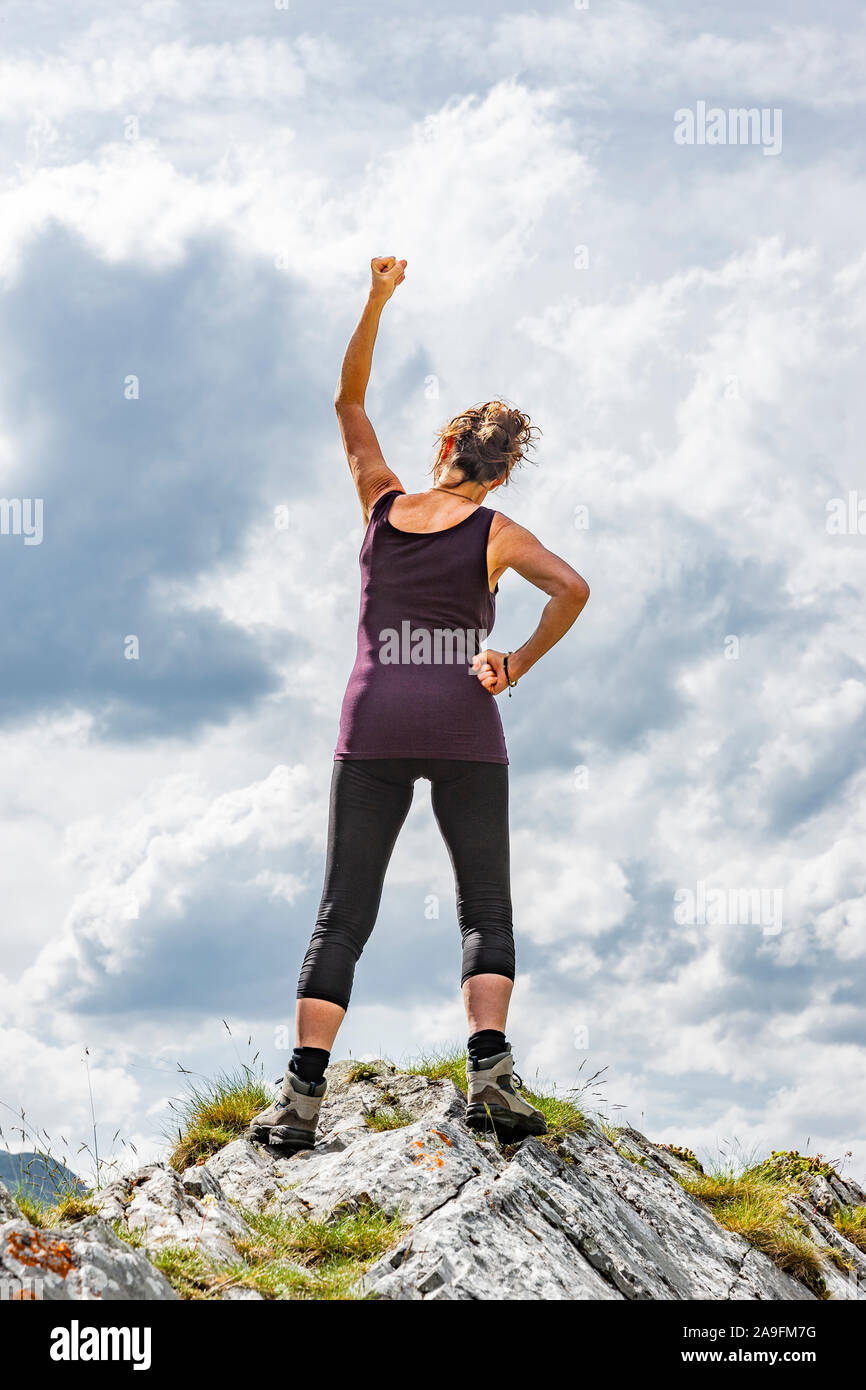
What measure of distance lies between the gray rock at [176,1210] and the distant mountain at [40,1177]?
1.02 ft

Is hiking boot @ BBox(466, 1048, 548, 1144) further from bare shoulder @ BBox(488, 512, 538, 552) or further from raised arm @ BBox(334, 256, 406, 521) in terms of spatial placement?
raised arm @ BBox(334, 256, 406, 521)

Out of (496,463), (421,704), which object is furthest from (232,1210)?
(496,463)

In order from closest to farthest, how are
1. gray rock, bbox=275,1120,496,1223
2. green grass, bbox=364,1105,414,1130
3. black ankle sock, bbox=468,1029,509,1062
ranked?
gray rock, bbox=275,1120,496,1223, black ankle sock, bbox=468,1029,509,1062, green grass, bbox=364,1105,414,1130

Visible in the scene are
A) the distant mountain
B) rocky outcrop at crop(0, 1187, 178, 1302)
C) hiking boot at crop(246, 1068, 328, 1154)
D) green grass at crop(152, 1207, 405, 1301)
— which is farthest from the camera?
hiking boot at crop(246, 1068, 328, 1154)

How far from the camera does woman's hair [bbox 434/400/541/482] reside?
586 cm

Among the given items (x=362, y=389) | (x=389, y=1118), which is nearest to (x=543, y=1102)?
(x=389, y=1118)

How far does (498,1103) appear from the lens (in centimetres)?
538

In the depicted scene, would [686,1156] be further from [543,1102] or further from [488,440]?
[488,440]

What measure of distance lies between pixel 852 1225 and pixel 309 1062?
515 cm

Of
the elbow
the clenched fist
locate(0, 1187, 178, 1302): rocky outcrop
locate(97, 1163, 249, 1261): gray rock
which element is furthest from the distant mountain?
the clenched fist

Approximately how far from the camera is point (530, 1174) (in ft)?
16.3

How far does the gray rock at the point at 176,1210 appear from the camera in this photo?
410 cm

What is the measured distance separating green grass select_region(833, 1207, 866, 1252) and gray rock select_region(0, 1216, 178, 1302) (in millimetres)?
6396

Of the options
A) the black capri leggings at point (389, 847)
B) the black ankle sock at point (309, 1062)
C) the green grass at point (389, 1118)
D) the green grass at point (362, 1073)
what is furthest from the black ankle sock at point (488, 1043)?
the green grass at point (362, 1073)
